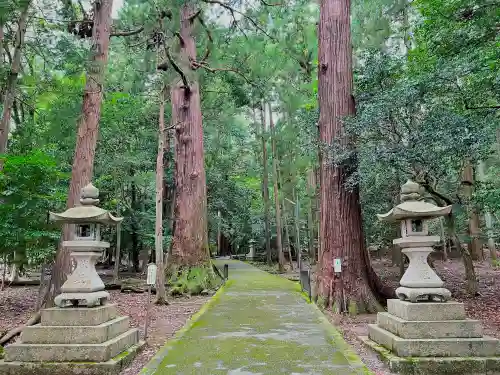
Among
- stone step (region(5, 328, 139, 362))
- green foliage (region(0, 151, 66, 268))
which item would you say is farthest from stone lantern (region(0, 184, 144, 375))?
green foliage (region(0, 151, 66, 268))

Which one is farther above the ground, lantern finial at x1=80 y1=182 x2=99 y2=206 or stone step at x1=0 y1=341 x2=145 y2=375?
lantern finial at x1=80 y1=182 x2=99 y2=206

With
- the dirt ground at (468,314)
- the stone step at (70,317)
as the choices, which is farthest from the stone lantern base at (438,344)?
the stone step at (70,317)

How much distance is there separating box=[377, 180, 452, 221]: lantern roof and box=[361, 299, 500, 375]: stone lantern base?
1178 millimetres

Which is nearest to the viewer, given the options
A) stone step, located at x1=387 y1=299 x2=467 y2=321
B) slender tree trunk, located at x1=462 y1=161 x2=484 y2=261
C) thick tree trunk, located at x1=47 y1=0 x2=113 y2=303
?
stone step, located at x1=387 y1=299 x2=467 y2=321

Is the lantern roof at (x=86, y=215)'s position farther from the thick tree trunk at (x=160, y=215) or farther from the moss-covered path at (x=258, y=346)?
the thick tree trunk at (x=160, y=215)

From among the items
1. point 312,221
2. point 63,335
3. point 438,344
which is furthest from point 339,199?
point 312,221

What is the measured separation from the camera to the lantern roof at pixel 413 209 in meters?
5.59

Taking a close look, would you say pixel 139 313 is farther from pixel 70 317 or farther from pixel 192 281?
pixel 70 317

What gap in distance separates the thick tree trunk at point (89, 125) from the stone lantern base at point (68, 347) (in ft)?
10.6

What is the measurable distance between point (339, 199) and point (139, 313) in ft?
18.5

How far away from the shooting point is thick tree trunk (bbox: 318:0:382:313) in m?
9.60

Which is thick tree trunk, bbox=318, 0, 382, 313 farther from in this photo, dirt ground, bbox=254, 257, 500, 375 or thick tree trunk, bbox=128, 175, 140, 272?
thick tree trunk, bbox=128, 175, 140, 272

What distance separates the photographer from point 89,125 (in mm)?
8781

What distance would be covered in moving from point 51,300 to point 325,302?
6068 mm
